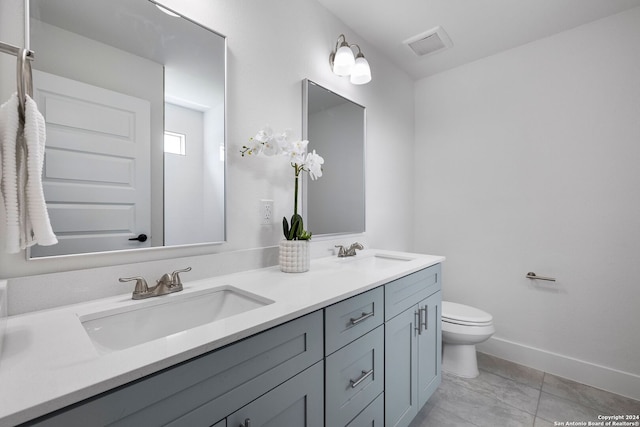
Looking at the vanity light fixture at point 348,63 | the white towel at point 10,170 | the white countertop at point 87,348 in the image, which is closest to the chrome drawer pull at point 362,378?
the white countertop at point 87,348

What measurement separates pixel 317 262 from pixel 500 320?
1.72m

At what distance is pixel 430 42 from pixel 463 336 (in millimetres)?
2133

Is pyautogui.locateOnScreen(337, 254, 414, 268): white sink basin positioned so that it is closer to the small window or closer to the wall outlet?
the wall outlet

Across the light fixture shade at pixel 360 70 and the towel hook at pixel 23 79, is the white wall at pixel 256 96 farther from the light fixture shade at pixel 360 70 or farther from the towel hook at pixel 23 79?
the towel hook at pixel 23 79

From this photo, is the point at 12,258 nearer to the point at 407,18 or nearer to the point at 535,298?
the point at 407,18

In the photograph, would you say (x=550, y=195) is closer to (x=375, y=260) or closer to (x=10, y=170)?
(x=375, y=260)


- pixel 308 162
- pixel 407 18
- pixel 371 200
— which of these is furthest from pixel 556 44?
pixel 308 162

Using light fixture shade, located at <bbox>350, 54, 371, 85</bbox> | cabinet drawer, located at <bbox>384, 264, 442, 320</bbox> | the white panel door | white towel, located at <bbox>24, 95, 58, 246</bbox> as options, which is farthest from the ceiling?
white towel, located at <bbox>24, 95, 58, 246</bbox>

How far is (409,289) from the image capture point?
1.44m

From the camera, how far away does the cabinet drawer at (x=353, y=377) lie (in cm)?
97

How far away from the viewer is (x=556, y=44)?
6.82 feet

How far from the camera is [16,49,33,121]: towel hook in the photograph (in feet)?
1.85

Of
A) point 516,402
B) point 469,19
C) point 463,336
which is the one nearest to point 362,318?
point 463,336

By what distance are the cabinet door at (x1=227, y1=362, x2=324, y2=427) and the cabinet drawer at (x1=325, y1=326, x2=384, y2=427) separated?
0.05 meters
